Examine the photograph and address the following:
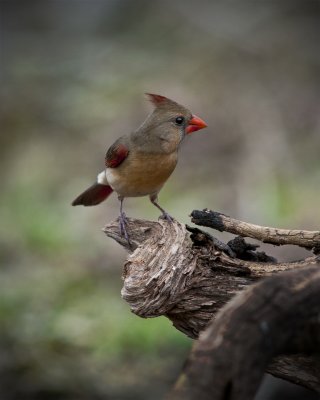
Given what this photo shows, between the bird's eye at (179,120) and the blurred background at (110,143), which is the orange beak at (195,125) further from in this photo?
the blurred background at (110,143)

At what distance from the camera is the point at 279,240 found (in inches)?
126

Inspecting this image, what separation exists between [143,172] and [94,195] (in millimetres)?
563

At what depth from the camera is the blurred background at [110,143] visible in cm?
580

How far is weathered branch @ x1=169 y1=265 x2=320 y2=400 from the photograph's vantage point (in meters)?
2.29

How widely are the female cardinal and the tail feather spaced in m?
0.28

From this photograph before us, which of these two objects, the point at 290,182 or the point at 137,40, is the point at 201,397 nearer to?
the point at 290,182

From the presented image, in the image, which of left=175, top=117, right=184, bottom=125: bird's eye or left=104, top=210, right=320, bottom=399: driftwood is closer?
left=104, top=210, right=320, bottom=399: driftwood

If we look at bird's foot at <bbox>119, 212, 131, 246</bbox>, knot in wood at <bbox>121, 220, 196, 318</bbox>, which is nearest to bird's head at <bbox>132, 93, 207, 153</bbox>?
bird's foot at <bbox>119, 212, 131, 246</bbox>

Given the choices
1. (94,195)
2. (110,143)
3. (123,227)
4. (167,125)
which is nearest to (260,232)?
(123,227)

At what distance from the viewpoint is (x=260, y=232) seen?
321 centimetres

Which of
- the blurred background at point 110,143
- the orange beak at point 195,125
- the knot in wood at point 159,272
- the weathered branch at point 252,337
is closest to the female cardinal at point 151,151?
the orange beak at point 195,125

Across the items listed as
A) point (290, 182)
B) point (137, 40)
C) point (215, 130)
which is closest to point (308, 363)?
point (290, 182)

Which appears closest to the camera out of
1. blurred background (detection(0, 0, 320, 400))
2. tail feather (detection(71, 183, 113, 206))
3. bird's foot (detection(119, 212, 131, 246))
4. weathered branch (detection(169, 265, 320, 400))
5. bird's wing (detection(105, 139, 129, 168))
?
weathered branch (detection(169, 265, 320, 400))

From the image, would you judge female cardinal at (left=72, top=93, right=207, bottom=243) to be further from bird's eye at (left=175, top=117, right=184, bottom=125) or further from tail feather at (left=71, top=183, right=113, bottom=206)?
tail feather at (left=71, top=183, right=113, bottom=206)
